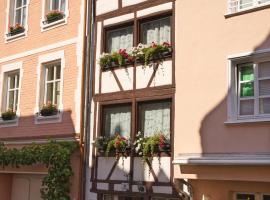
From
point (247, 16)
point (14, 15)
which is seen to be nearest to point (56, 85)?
point (14, 15)

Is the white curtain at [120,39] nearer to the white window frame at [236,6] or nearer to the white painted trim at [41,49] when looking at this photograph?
the white painted trim at [41,49]

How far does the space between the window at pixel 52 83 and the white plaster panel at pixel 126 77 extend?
2678mm

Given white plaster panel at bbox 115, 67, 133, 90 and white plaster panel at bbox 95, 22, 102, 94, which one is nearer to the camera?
white plaster panel at bbox 115, 67, 133, 90

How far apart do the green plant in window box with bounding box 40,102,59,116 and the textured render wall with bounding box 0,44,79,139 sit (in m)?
0.33

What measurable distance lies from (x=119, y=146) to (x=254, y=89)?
11.9 ft

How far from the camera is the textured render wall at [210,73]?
1059cm

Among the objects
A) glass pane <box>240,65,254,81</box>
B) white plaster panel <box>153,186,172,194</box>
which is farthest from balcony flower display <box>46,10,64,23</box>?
glass pane <box>240,65,254,81</box>

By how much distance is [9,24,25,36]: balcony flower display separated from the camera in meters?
17.1

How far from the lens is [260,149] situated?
10.2 metres

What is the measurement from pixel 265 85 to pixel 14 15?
9.97m

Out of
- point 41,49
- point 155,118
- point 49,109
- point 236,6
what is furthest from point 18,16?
point 236,6

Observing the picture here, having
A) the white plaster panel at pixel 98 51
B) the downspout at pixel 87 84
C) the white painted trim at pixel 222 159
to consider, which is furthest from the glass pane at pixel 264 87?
the downspout at pixel 87 84

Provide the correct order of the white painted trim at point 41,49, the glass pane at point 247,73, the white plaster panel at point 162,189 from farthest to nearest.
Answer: the white painted trim at point 41,49 → the white plaster panel at point 162,189 → the glass pane at point 247,73

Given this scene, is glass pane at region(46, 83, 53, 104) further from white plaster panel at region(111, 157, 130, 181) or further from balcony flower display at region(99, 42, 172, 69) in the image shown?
white plaster panel at region(111, 157, 130, 181)
